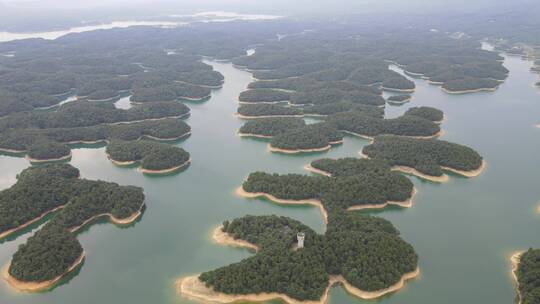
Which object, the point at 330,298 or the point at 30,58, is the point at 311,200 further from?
the point at 30,58

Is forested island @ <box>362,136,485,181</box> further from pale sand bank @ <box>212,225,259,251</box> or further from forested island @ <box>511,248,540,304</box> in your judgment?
pale sand bank @ <box>212,225,259,251</box>

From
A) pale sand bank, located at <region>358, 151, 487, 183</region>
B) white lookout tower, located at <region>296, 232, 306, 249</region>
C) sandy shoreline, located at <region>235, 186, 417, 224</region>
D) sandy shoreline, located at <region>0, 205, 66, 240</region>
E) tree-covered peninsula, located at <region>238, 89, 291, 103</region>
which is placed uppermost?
white lookout tower, located at <region>296, 232, 306, 249</region>

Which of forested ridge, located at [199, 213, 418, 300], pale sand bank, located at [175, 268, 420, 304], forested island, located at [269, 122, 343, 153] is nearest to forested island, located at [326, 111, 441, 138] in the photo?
forested island, located at [269, 122, 343, 153]

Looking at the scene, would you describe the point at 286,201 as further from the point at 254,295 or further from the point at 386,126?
the point at 386,126

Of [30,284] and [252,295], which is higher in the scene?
[30,284]

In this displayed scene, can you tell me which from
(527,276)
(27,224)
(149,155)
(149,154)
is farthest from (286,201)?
(27,224)

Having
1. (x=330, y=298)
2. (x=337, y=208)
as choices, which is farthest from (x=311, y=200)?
(x=330, y=298)
